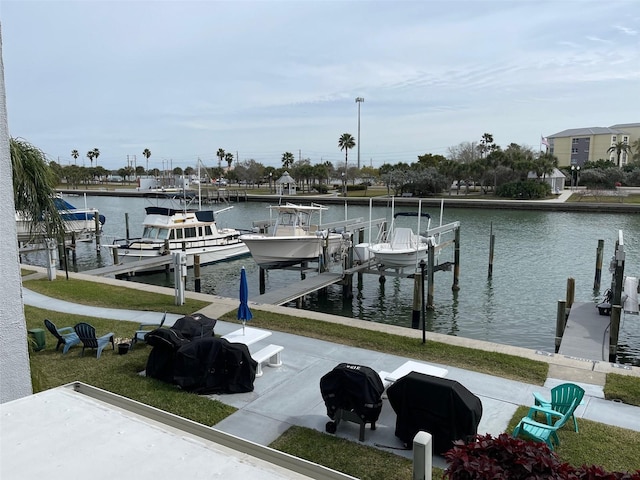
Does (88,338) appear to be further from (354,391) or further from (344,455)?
(344,455)

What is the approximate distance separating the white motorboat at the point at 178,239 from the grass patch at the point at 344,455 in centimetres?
2296

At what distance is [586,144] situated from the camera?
133m

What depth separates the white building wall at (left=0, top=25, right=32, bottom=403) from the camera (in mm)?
5352

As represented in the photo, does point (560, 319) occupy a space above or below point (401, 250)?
below

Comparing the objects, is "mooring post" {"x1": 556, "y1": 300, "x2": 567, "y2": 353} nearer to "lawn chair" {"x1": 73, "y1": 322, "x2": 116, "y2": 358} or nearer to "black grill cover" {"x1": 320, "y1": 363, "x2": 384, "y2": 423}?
"black grill cover" {"x1": 320, "y1": 363, "x2": 384, "y2": 423}

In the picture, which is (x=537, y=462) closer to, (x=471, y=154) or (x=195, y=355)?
(x=195, y=355)

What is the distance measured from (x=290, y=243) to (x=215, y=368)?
1608cm

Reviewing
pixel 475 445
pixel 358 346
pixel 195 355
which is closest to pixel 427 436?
pixel 475 445

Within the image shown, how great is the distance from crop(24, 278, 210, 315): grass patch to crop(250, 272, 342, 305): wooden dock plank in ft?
9.20

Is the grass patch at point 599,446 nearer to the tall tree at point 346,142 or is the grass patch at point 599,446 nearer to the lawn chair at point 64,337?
the lawn chair at point 64,337

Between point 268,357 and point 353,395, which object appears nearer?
point 353,395

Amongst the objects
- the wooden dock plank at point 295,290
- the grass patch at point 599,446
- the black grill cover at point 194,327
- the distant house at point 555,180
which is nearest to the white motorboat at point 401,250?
the wooden dock plank at point 295,290

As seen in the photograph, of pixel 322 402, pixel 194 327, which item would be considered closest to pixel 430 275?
pixel 194 327

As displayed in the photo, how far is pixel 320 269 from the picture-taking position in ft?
79.7
